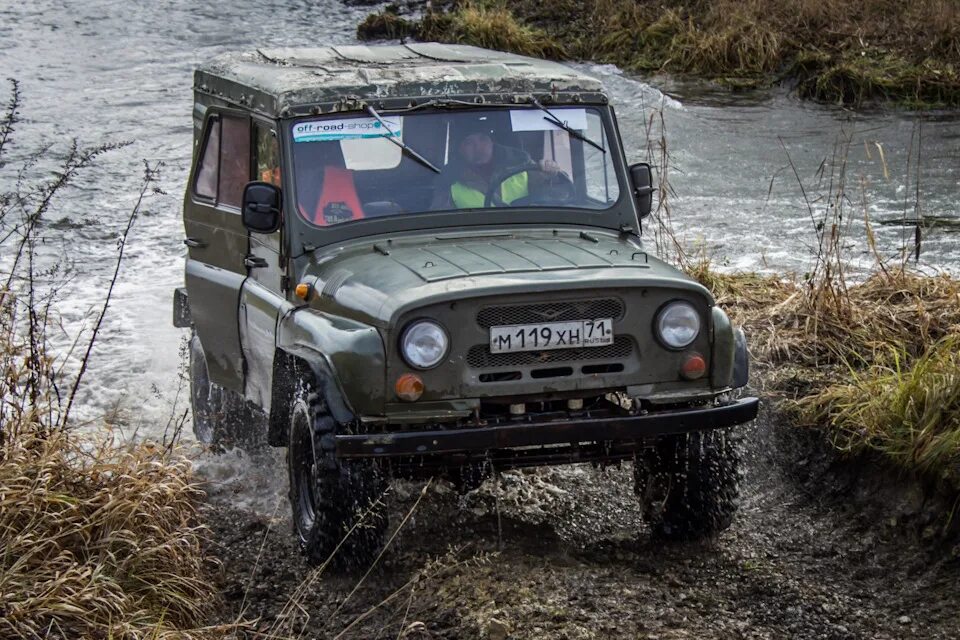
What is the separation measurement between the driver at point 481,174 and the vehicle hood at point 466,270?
0.70 ft

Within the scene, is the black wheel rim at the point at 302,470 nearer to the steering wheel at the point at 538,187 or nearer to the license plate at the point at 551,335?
the license plate at the point at 551,335

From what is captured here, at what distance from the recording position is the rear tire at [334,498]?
5.47 m

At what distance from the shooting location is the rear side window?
6672 millimetres

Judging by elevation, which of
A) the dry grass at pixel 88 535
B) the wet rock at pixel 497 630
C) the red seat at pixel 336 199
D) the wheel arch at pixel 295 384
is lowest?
the wet rock at pixel 497 630

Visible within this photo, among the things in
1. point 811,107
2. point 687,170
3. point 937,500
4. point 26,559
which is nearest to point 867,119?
point 811,107

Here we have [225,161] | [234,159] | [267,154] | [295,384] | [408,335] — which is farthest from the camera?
[225,161]

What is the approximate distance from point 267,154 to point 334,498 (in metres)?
1.70

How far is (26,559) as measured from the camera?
4980 mm

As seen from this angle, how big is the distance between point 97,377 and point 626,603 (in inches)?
230

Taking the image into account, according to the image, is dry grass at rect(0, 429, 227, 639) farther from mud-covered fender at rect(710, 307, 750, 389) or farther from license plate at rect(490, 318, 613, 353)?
mud-covered fender at rect(710, 307, 750, 389)

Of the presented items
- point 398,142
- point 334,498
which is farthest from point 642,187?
point 334,498

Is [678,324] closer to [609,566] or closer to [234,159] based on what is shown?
[609,566]

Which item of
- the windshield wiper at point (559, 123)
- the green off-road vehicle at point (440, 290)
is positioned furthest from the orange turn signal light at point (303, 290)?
the windshield wiper at point (559, 123)

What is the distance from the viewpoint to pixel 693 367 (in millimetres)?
5570
